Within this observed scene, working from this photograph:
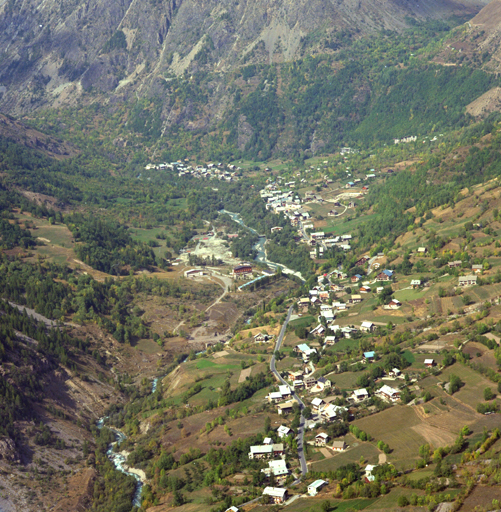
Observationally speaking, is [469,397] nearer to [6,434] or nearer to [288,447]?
[288,447]

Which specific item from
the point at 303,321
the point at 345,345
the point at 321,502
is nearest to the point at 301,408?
the point at 345,345

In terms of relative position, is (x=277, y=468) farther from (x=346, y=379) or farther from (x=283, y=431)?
(x=346, y=379)

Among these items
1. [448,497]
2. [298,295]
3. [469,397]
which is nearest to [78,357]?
[298,295]

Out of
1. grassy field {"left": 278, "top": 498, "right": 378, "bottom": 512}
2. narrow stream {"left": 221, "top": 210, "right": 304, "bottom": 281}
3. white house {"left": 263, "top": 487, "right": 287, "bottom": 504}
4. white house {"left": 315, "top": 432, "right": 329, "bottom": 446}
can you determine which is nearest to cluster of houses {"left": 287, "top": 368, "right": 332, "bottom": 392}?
white house {"left": 315, "top": 432, "right": 329, "bottom": 446}

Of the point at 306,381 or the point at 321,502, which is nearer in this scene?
the point at 321,502

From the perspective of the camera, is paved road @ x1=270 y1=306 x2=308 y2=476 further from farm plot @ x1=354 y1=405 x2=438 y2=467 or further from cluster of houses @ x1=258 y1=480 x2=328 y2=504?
farm plot @ x1=354 y1=405 x2=438 y2=467

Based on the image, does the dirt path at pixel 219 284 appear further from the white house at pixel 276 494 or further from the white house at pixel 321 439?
the white house at pixel 276 494

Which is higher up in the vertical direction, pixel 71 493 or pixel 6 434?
pixel 6 434

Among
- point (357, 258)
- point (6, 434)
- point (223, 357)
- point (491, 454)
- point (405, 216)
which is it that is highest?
point (405, 216)
